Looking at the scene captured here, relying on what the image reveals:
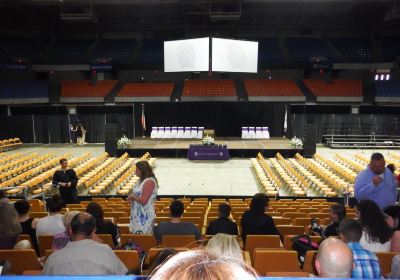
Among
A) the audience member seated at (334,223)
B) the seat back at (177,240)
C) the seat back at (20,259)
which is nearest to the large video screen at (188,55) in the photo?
the audience member seated at (334,223)

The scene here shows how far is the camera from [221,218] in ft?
16.2

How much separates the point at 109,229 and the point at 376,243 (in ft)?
10.6

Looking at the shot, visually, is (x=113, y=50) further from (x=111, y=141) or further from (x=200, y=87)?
(x=111, y=141)

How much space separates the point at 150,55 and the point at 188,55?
7.22m

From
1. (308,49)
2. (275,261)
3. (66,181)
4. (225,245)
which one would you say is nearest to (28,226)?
(275,261)

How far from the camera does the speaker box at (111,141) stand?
18422mm

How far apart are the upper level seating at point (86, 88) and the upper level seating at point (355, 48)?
18.5 meters

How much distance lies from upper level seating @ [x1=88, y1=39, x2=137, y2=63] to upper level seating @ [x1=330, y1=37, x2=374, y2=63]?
17.2 meters

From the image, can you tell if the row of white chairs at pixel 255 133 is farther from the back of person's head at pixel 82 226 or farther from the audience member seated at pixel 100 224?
the back of person's head at pixel 82 226

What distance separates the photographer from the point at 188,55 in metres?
22.3

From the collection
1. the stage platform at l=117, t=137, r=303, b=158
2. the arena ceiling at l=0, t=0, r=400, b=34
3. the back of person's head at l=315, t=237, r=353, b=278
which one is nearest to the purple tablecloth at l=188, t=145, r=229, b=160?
the stage platform at l=117, t=137, r=303, b=158

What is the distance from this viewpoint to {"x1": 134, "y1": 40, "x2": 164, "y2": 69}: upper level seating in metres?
27.4

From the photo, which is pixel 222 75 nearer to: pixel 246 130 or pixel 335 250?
pixel 246 130

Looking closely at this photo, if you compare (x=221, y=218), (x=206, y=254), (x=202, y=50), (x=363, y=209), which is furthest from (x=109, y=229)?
(x=202, y=50)
